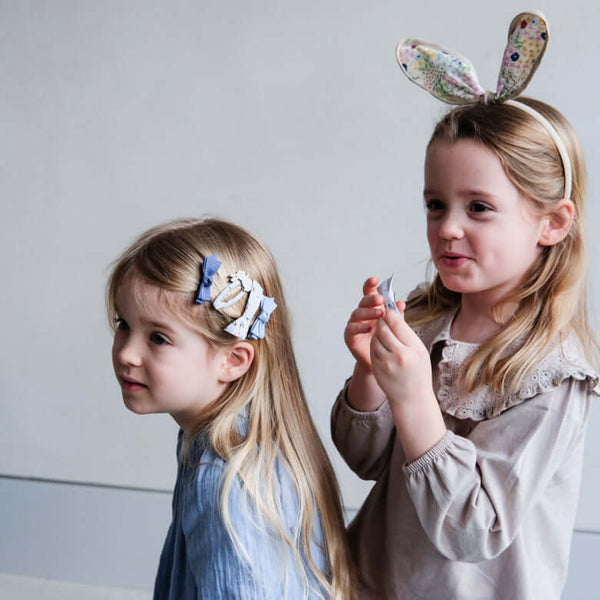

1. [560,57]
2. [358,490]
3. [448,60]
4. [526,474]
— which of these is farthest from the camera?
[358,490]

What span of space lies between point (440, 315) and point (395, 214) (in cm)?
85

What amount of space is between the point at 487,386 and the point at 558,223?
0.23 meters

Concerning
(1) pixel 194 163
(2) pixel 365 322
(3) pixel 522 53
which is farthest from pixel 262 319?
(1) pixel 194 163

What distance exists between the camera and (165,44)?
2.15m

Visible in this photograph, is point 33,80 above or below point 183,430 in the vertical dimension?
above

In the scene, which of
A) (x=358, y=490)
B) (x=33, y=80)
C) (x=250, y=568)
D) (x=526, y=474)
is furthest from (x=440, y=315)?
(x=33, y=80)

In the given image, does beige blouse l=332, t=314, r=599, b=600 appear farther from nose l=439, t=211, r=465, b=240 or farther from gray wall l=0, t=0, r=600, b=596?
gray wall l=0, t=0, r=600, b=596

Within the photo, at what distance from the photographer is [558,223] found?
1.09 m

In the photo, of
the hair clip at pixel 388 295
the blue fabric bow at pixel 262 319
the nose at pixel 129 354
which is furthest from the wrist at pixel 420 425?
the nose at pixel 129 354

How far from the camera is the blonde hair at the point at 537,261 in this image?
3.42 feet

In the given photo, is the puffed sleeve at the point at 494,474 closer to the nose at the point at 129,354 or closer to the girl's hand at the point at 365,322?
the girl's hand at the point at 365,322

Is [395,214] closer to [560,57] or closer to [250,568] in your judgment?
[560,57]

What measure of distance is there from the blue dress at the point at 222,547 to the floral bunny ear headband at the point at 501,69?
1.79ft

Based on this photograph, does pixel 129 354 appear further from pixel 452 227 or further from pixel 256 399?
pixel 452 227
